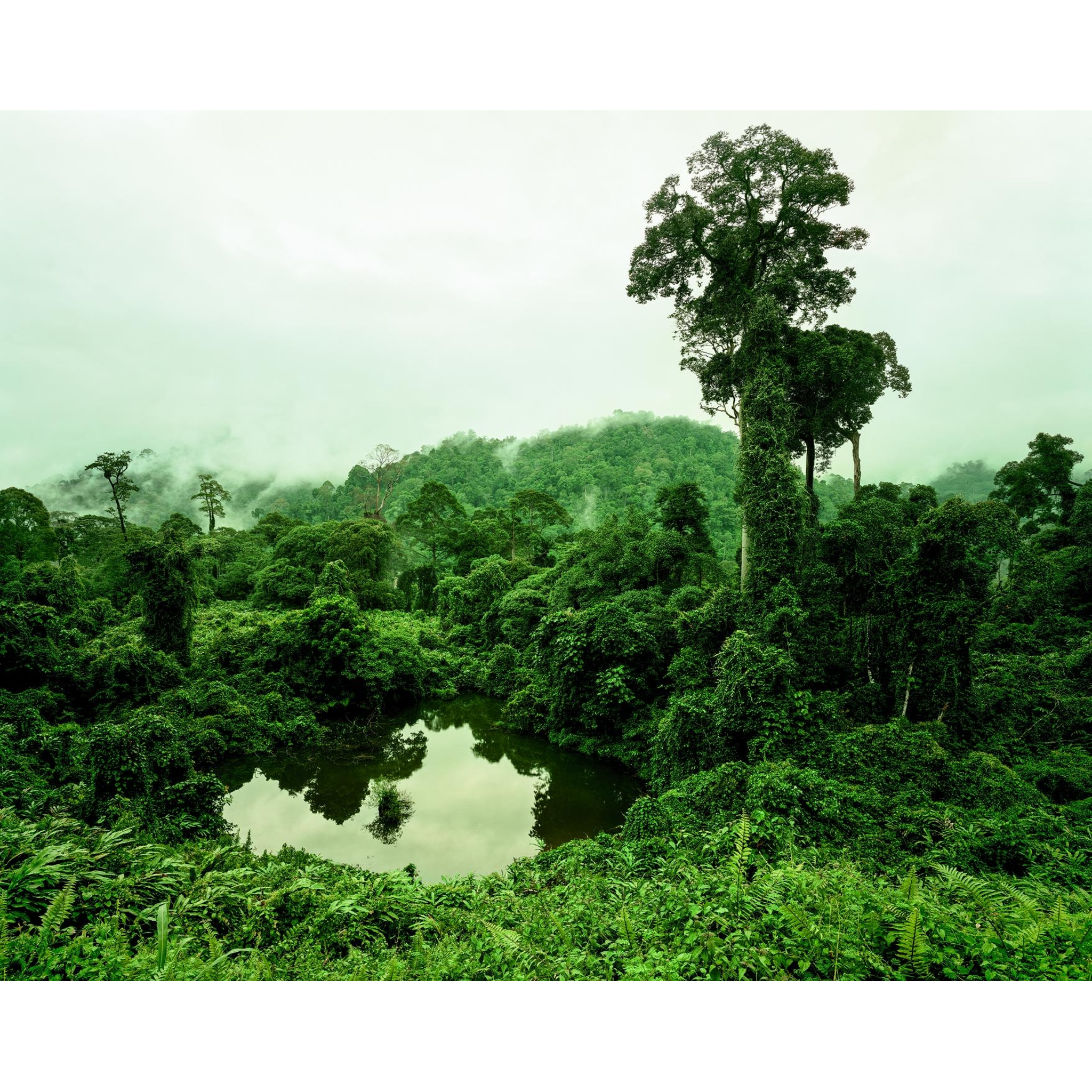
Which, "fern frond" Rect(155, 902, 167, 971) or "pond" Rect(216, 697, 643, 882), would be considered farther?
"pond" Rect(216, 697, 643, 882)

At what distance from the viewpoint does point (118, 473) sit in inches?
883

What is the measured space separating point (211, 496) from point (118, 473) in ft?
42.6

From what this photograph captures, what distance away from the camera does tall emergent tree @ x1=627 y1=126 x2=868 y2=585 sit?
9.57m

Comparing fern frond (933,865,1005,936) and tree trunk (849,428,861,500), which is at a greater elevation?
tree trunk (849,428,861,500)

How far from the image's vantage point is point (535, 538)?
99.6 feet

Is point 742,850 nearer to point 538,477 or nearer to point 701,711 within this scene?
point 701,711

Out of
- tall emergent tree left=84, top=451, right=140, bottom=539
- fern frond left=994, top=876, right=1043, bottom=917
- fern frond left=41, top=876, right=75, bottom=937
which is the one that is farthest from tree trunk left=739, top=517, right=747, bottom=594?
tall emergent tree left=84, top=451, right=140, bottom=539

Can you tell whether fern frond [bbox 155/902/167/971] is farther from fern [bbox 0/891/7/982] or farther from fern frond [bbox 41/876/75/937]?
fern [bbox 0/891/7/982]

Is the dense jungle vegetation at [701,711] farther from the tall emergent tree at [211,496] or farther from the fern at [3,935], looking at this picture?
the tall emergent tree at [211,496]

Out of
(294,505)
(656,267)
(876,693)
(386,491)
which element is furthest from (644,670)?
(294,505)

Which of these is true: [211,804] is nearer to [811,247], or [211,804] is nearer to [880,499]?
[880,499]

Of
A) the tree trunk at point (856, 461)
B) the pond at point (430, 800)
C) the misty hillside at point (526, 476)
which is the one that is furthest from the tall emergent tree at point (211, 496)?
the tree trunk at point (856, 461)

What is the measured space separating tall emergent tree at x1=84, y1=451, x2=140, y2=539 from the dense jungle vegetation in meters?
3.53

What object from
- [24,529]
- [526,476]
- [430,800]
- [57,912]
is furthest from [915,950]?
[526,476]
